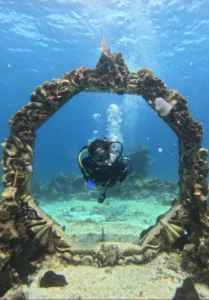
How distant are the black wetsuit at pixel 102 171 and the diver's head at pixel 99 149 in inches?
4.9

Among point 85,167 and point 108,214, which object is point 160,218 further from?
point 108,214

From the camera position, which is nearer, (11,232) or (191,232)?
(11,232)

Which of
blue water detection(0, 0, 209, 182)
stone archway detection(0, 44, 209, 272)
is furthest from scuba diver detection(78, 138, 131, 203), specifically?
blue water detection(0, 0, 209, 182)

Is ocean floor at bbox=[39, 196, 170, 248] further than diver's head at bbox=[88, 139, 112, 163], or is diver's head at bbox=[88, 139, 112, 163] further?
ocean floor at bbox=[39, 196, 170, 248]

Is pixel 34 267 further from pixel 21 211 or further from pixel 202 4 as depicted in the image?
pixel 202 4

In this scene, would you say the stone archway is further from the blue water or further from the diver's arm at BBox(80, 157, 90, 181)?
the blue water

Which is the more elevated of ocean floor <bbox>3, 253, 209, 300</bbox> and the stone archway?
the stone archway

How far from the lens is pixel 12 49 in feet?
110

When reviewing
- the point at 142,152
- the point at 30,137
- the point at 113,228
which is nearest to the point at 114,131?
the point at 142,152

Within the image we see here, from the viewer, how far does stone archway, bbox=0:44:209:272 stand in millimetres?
5844

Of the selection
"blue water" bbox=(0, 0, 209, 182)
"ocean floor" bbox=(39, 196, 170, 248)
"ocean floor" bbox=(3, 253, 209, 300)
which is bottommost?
"ocean floor" bbox=(39, 196, 170, 248)

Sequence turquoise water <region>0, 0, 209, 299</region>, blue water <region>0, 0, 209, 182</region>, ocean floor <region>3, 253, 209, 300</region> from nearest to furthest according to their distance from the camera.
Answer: ocean floor <region>3, 253, 209, 300</region> → turquoise water <region>0, 0, 209, 299</region> → blue water <region>0, 0, 209, 182</region>

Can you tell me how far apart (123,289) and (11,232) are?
7.54ft

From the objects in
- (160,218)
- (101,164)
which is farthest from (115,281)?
(101,164)
